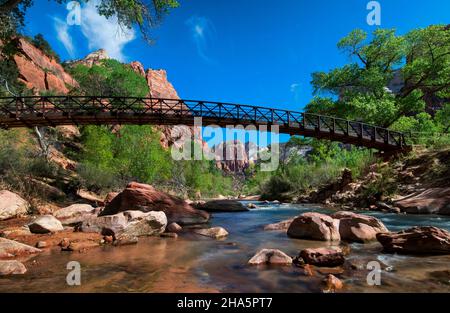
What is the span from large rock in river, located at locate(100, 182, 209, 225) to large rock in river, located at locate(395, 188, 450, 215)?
968cm

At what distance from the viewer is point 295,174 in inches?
1417

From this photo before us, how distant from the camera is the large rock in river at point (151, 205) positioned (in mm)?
10961

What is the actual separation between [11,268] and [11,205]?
755cm

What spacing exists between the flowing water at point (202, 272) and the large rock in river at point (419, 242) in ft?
1.05

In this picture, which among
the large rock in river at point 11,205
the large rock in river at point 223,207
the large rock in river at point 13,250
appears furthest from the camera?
the large rock in river at point 223,207

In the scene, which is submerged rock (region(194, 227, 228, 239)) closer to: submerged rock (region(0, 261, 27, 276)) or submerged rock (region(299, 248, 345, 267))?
submerged rock (region(299, 248, 345, 267))

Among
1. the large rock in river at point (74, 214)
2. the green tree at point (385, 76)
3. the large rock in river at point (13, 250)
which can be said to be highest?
the green tree at point (385, 76)

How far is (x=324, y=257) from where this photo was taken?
5234mm

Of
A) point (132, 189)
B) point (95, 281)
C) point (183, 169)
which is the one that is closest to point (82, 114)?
point (132, 189)

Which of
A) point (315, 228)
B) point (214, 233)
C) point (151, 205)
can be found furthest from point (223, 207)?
point (315, 228)

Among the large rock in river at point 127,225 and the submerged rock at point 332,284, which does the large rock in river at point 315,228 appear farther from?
the large rock in river at point 127,225

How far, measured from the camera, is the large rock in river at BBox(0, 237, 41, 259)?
584 cm
